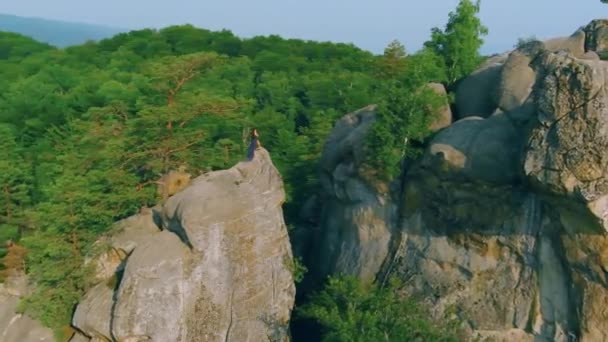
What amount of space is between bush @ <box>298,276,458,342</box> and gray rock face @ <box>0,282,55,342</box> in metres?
6.09

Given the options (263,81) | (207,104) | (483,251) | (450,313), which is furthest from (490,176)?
(263,81)

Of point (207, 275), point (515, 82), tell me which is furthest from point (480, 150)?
point (207, 275)

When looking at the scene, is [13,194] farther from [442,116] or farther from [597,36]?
[597,36]

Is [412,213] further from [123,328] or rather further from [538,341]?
[123,328]

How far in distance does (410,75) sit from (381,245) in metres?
3.83

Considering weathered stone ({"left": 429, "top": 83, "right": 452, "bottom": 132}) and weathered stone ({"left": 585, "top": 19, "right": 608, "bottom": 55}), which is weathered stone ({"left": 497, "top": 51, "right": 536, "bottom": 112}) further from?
weathered stone ({"left": 585, "top": 19, "right": 608, "bottom": 55})

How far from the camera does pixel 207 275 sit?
17.7m

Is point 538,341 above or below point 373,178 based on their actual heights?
below

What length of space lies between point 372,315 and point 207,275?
3.84 m

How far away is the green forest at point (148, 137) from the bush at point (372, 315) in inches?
26.9

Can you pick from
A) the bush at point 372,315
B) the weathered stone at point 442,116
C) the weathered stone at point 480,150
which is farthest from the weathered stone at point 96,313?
the weathered stone at point 442,116

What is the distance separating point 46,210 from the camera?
19.6 m

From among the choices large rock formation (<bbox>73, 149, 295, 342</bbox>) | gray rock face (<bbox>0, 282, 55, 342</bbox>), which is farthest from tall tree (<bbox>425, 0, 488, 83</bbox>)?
gray rock face (<bbox>0, 282, 55, 342</bbox>)

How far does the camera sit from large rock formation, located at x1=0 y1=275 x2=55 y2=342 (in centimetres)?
1877
